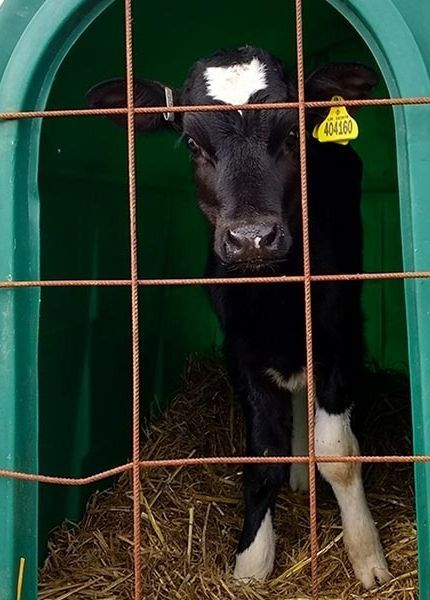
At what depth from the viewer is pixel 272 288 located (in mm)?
3971

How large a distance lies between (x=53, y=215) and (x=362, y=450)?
201cm

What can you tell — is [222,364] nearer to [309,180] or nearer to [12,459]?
[309,180]

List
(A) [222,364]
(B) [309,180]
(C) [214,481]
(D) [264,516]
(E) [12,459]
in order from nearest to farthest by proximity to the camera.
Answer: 1. (E) [12,459]
2. (D) [264,516]
3. (B) [309,180]
4. (C) [214,481]
5. (A) [222,364]

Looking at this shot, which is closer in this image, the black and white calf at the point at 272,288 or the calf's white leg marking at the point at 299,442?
the black and white calf at the point at 272,288

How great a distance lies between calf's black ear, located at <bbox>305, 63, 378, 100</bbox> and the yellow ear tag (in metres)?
0.28

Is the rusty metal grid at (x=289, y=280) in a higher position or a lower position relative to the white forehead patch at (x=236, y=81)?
lower

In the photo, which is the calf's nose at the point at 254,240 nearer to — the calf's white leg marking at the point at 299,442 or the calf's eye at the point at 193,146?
the calf's eye at the point at 193,146

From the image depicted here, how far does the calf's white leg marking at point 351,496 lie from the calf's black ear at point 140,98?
1.41m

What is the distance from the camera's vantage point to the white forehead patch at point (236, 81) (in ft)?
12.2

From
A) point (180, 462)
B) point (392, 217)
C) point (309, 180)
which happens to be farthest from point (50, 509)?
point (392, 217)

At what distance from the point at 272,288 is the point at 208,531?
110 centimetres

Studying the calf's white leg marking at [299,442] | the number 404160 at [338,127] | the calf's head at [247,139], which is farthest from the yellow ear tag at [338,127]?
the calf's white leg marking at [299,442]

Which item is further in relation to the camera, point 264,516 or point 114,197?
point 114,197

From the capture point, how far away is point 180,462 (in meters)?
2.71
